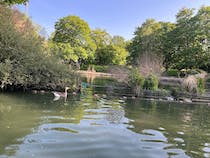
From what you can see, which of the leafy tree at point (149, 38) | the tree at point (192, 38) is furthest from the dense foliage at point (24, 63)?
the leafy tree at point (149, 38)

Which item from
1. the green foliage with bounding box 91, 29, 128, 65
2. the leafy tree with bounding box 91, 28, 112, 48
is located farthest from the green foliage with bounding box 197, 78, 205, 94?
Answer: the leafy tree with bounding box 91, 28, 112, 48

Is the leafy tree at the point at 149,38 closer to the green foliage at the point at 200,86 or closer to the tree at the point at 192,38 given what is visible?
the tree at the point at 192,38

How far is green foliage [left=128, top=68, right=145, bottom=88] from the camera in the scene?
1307 centimetres

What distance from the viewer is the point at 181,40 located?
106ft

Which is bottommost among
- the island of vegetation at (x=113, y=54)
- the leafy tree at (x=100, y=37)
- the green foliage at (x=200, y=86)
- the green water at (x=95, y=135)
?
the green water at (x=95, y=135)

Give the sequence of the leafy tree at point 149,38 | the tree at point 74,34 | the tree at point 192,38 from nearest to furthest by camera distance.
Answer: the tree at point 192,38 < the leafy tree at point 149,38 < the tree at point 74,34

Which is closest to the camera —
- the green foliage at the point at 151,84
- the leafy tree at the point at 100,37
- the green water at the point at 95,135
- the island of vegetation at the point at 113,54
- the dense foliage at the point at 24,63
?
the green water at the point at 95,135

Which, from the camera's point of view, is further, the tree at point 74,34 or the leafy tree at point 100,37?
the leafy tree at point 100,37

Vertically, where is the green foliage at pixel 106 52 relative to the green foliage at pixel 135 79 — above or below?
above

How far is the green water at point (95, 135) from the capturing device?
159 inches

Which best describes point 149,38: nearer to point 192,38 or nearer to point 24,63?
point 192,38

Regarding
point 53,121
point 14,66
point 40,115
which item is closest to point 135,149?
point 53,121

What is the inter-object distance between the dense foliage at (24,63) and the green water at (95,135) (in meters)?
3.22

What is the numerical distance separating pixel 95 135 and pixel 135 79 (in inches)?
330
